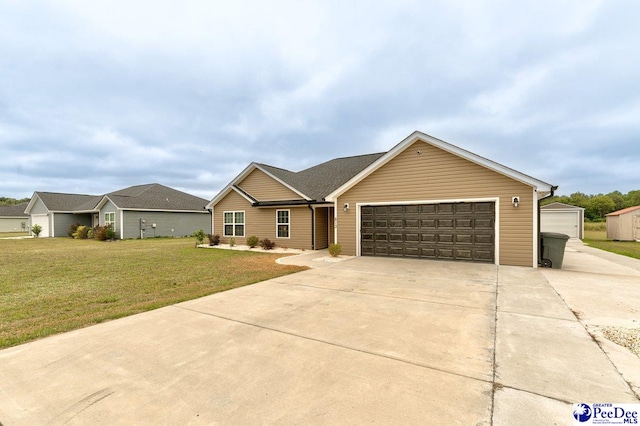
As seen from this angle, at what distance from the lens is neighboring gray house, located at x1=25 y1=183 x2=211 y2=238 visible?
78.3ft

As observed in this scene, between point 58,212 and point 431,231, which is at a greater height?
point 58,212

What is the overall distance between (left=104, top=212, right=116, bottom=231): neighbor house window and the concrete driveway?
2392cm

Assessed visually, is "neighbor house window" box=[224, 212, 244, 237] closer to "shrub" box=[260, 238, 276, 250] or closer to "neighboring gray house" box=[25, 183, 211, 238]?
"shrub" box=[260, 238, 276, 250]

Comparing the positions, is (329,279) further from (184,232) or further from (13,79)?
(184,232)

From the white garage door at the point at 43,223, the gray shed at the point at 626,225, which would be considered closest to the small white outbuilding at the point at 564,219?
the gray shed at the point at 626,225

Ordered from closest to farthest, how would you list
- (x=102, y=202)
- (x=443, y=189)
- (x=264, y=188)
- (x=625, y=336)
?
(x=625, y=336) < (x=443, y=189) < (x=264, y=188) < (x=102, y=202)

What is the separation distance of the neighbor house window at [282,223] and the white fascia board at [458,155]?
13.5ft

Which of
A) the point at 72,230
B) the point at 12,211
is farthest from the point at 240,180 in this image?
the point at 12,211

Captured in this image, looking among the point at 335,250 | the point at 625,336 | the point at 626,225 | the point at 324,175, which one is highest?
the point at 324,175

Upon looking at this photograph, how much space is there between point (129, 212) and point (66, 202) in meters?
12.2

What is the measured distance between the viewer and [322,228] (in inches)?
605

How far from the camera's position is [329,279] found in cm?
747

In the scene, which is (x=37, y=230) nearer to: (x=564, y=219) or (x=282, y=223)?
(x=282, y=223)

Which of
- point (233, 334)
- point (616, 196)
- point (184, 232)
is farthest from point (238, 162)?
point (616, 196)
